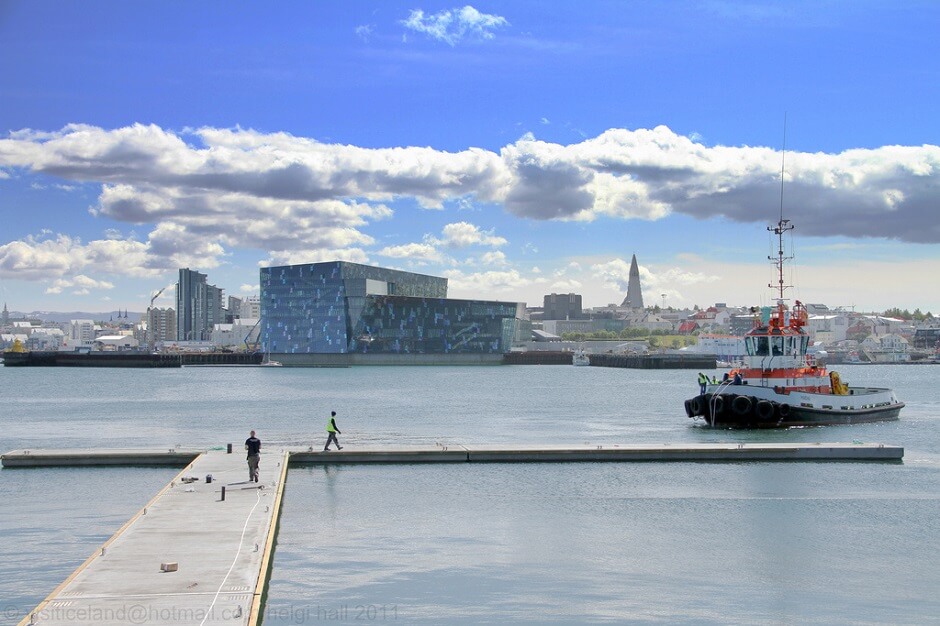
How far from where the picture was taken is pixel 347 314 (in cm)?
17950

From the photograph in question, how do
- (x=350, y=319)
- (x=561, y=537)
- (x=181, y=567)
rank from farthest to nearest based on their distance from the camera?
(x=350, y=319) < (x=561, y=537) < (x=181, y=567)

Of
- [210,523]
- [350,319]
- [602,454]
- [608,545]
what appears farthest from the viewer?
[350,319]

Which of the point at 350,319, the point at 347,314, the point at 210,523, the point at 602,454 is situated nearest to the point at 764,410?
the point at 602,454

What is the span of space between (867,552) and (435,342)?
168m

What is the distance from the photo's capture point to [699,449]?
1511 inches

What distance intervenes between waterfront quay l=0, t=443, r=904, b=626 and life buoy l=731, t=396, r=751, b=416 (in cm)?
1385

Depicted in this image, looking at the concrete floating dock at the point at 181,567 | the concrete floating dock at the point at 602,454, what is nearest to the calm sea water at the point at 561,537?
the concrete floating dock at the point at 602,454

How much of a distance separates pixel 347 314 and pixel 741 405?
430 ft

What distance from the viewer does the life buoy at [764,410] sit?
52562mm

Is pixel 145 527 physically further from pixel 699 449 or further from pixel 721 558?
pixel 699 449

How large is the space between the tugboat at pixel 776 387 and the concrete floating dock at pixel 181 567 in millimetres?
32263

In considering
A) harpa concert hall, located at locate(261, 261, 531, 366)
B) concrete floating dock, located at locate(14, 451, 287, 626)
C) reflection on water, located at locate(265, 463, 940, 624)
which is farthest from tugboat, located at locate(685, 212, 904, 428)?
harpa concert hall, located at locate(261, 261, 531, 366)

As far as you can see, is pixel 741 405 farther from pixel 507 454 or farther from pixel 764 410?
pixel 507 454

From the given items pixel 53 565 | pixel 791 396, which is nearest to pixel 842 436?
pixel 791 396
